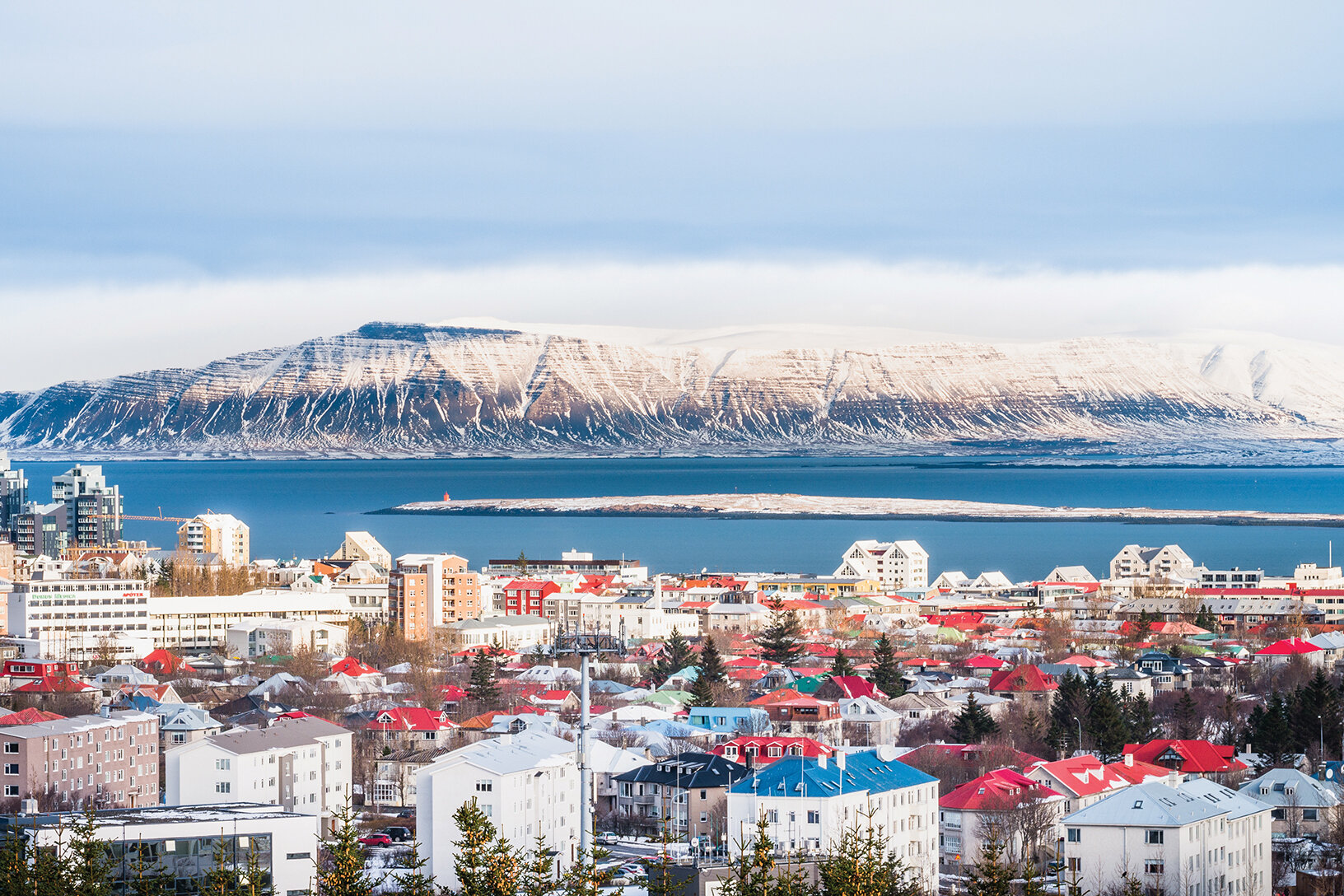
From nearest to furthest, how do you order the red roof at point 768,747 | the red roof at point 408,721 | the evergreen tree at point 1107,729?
the red roof at point 768,747, the evergreen tree at point 1107,729, the red roof at point 408,721

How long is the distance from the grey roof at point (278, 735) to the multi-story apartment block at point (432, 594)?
78.8 ft

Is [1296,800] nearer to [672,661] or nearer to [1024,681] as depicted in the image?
[1024,681]

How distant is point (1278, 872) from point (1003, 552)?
64.8 m

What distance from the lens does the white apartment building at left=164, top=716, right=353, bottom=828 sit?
24125mm

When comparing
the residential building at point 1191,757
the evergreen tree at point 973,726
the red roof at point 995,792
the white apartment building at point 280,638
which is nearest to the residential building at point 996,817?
the red roof at point 995,792

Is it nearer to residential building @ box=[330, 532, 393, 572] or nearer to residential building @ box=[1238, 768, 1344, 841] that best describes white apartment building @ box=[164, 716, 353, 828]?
residential building @ box=[1238, 768, 1344, 841]

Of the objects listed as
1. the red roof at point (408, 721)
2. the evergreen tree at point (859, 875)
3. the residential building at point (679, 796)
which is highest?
the evergreen tree at point (859, 875)

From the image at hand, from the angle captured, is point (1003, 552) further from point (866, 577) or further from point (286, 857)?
point (286, 857)

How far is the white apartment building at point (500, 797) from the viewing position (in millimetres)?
21219

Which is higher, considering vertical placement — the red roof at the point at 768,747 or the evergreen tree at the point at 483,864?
the evergreen tree at the point at 483,864

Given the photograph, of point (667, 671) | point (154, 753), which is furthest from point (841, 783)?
point (667, 671)

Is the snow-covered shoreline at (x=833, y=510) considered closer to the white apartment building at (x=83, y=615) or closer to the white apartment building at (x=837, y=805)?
the white apartment building at (x=83, y=615)

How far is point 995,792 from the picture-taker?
75.2ft

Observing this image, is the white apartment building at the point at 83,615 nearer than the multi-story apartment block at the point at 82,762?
No
